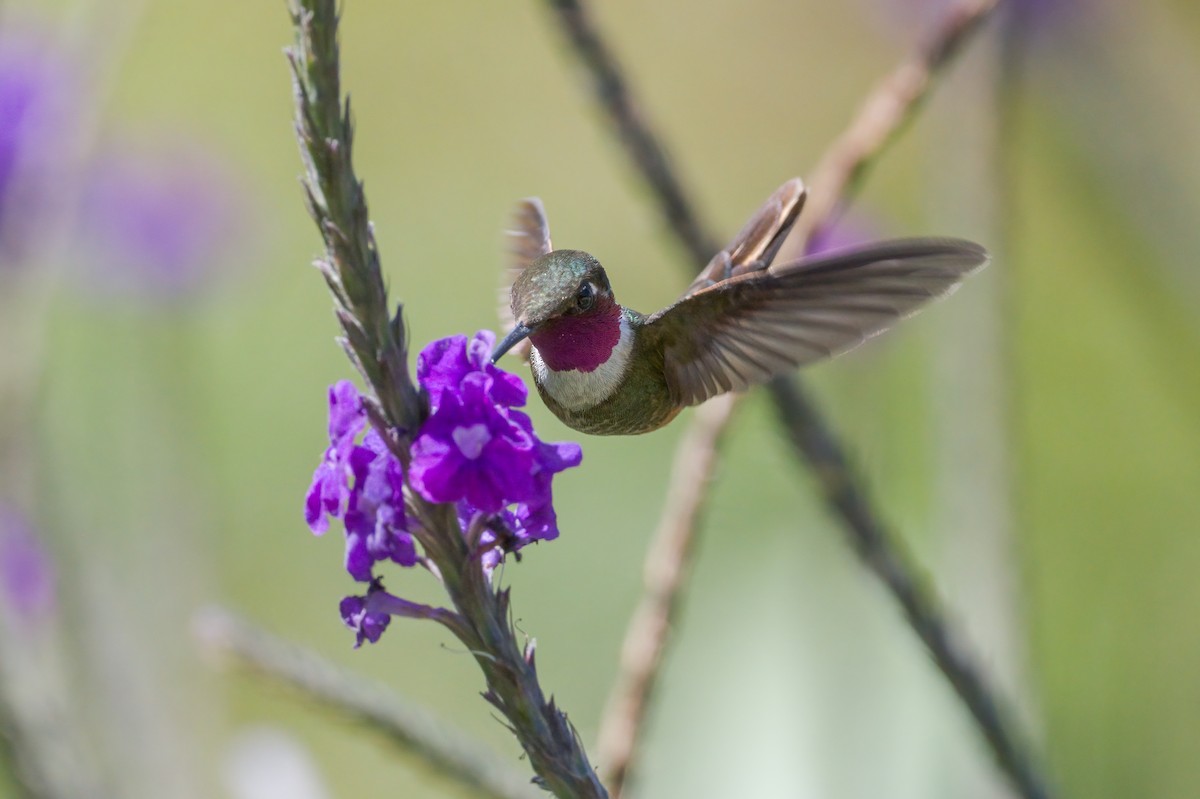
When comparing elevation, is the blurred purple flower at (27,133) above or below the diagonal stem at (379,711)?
above

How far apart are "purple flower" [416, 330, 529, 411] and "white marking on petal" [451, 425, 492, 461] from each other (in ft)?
0.20

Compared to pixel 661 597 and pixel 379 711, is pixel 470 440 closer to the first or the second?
pixel 379 711

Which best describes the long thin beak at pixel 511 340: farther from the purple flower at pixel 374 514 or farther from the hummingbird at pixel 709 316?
the purple flower at pixel 374 514

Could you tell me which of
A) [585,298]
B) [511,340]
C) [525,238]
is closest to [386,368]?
[511,340]

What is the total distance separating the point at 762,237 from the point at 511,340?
0.50 metres

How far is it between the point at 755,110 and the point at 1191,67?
457 centimetres

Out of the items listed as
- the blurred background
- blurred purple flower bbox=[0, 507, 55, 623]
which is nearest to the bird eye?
the blurred background

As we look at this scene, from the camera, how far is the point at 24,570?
2879 millimetres

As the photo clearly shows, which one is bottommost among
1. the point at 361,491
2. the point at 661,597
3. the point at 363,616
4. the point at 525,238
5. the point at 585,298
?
the point at 661,597

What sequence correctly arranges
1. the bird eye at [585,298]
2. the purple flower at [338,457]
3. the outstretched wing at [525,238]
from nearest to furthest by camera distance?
the purple flower at [338,457], the bird eye at [585,298], the outstretched wing at [525,238]

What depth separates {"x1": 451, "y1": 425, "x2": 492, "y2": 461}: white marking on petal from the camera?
114cm

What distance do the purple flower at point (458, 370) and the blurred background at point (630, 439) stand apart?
0.68m

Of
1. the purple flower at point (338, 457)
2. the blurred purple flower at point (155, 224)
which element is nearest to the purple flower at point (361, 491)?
the purple flower at point (338, 457)

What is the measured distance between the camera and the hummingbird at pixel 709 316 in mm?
1356
